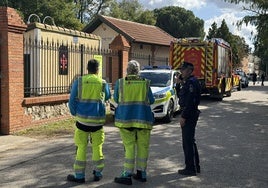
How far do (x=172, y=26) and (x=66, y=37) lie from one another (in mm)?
57083

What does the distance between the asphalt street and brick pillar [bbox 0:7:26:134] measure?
1.96 feet

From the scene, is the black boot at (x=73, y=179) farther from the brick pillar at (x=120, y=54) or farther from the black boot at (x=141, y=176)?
the brick pillar at (x=120, y=54)

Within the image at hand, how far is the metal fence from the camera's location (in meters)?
13.2

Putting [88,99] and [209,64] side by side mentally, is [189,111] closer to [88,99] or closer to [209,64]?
[88,99]

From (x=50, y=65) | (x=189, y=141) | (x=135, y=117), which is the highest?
(x=50, y=65)

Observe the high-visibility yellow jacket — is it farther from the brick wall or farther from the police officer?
the brick wall

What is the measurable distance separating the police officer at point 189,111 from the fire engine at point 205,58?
533 inches

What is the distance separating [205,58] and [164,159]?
13464 millimetres

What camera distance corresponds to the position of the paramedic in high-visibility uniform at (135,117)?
20.8ft

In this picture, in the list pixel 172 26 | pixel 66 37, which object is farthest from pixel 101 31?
pixel 172 26

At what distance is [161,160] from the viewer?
7867 millimetres

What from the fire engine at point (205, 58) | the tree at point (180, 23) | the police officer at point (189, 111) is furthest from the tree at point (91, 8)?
the police officer at point (189, 111)

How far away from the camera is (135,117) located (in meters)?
6.37

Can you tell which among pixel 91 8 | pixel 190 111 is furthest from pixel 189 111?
pixel 91 8
